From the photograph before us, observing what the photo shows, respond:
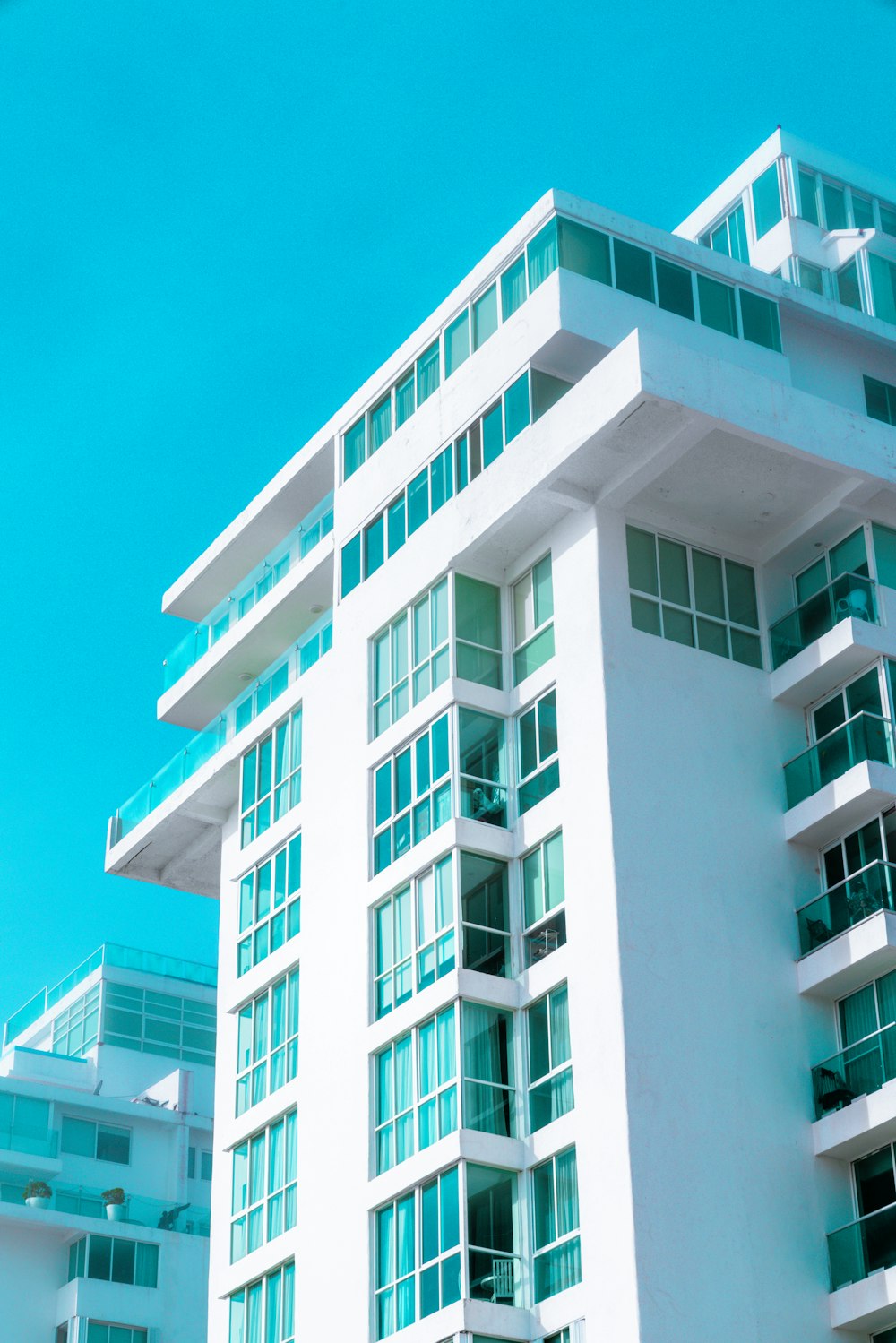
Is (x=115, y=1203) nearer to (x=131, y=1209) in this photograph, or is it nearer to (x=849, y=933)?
(x=131, y=1209)

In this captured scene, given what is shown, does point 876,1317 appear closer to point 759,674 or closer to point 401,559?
point 759,674

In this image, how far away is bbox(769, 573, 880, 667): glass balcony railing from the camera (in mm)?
35031

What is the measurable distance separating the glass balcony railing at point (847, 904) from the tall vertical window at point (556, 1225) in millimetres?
5426

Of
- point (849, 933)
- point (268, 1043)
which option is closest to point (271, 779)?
point (268, 1043)

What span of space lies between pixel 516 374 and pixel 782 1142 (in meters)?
14.0

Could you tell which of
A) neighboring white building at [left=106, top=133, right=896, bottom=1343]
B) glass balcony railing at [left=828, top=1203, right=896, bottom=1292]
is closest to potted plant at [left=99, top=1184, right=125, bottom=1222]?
neighboring white building at [left=106, top=133, right=896, bottom=1343]

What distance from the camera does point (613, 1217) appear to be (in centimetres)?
2944

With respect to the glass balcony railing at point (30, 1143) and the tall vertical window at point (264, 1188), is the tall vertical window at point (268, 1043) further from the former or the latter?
the glass balcony railing at point (30, 1143)

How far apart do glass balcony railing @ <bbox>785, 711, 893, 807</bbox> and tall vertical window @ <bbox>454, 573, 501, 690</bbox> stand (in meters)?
5.43

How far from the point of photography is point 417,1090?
3347cm

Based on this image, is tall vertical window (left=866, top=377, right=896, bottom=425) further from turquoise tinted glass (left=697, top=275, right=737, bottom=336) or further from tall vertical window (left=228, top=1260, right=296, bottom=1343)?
tall vertical window (left=228, top=1260, right=296, bottom=1343)

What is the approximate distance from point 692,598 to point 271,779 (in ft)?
35.2

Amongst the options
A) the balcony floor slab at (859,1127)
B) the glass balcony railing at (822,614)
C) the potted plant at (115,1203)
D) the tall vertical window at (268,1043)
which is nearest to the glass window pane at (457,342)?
the glass balcony railing at (822,614)

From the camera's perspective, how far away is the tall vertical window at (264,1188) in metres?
36.9
